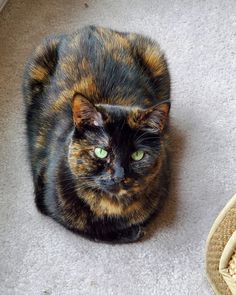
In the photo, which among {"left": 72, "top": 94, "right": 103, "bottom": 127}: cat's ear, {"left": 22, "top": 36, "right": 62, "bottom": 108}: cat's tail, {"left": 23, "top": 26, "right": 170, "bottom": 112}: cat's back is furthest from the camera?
{"left": 22, "top": 36, "right": 62, "bottom": 108}: cat's tail

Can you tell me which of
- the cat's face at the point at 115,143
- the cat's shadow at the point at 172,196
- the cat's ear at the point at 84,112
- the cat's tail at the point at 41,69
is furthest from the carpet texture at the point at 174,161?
the cat's ear at the point at 84,112

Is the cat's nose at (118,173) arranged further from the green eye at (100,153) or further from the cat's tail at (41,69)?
the cat's tail at (41,69)

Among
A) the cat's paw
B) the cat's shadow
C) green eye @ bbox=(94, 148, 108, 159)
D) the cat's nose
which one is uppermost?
green eye @ bbox=(94, 148, 108, 159)

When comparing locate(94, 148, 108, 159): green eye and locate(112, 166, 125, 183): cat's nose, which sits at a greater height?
locate(94, 148, 108, 159): green eye

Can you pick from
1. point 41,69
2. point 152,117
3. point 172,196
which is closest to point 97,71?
point 41,69

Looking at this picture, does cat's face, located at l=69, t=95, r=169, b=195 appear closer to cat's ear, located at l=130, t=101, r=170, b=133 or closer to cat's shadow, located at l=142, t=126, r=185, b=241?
cat's ear, located at l=130, t=101, r=170, b=133

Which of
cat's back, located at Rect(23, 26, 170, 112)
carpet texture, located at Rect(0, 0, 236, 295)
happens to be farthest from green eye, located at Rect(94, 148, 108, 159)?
carpet texture, located at Rect(0, 0, 236, 295)

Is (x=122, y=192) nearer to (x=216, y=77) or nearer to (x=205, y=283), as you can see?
(x=205, y=283)
